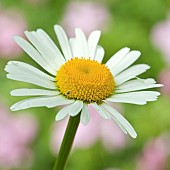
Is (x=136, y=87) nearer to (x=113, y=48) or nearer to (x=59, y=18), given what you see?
(x=113, y=48)

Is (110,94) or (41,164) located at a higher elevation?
(110,94)

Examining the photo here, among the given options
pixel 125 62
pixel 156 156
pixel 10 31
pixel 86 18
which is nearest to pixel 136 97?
pixel 125 62

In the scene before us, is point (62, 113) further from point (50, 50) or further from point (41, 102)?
point (50, 50)

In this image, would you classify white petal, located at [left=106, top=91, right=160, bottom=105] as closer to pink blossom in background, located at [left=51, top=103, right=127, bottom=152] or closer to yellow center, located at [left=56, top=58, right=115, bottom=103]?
yellow center, located at [left=56, top=58, right=115, bottom=103]

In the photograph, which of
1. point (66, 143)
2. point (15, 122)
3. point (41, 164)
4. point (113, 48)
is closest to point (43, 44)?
point (66, 143)

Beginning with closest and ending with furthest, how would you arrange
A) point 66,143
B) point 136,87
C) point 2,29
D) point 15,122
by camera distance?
point 66,143, point 136,87, point 15,122, point 2,29

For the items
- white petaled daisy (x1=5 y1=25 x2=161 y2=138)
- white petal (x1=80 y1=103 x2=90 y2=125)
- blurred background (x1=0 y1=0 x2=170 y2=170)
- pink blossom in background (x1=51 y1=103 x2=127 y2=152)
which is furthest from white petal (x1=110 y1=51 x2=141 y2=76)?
pink blossom in background (x1=51 y1=103 x2=127 y2=152)

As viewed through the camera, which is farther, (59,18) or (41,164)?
(59,18)
